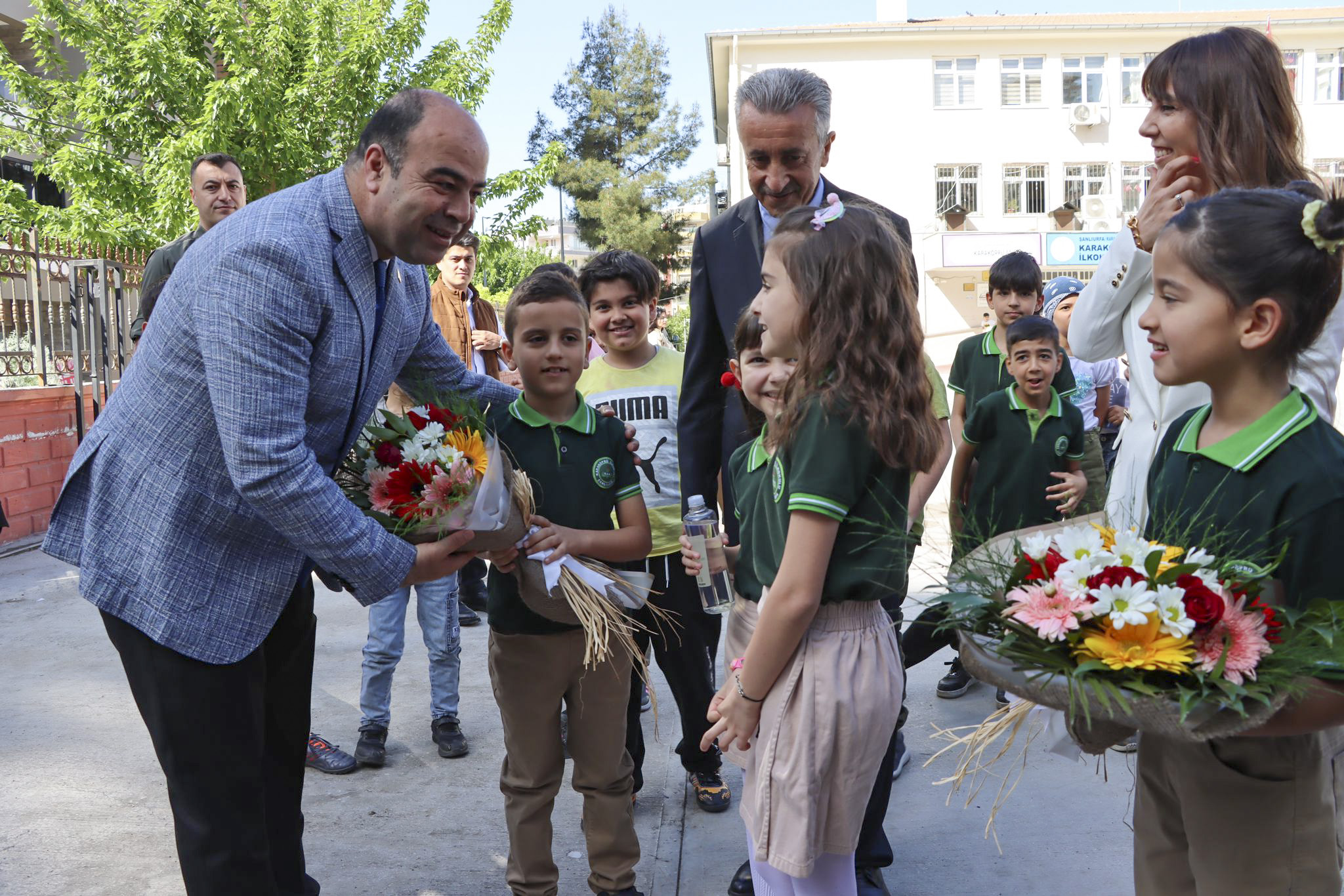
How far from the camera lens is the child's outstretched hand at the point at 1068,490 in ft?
14.8

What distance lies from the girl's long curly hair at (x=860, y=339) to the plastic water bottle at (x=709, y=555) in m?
0.55

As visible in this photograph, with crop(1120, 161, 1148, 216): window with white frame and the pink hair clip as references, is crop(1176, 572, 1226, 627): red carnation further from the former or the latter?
crop(1120, 161, 1148, 216): window with white frame

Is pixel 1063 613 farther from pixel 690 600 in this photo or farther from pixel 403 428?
pixel 690 600

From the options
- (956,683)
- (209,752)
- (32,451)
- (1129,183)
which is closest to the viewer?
(209,752)

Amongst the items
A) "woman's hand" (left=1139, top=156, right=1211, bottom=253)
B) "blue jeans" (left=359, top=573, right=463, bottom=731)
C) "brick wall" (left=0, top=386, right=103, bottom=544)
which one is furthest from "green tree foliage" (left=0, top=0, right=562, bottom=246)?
"woman's hand" (left=1139, top=156, right=1211, bottom=253)

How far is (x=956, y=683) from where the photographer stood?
4.93 m

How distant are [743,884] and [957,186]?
3422 centimetres

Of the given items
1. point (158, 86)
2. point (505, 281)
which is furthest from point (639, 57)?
point (158, 86)

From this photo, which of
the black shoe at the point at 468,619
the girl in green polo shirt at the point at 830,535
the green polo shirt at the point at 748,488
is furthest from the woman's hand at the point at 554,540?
the black shoe at the point at 468,619

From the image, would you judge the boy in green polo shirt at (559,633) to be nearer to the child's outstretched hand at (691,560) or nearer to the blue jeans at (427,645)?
the child's outstretched hand at (691,560)

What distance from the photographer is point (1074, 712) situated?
1725 mm

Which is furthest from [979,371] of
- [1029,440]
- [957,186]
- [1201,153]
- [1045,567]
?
[957,186]

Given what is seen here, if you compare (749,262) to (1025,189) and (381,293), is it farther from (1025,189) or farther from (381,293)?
(1025,189)

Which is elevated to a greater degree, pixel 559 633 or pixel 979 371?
pixel 979 371
